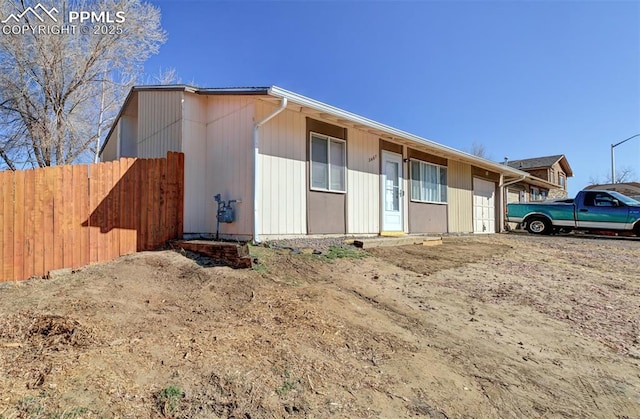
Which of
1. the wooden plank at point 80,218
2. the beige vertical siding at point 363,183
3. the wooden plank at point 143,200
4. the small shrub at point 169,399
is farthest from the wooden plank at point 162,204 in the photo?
the small shrub at point 169,399

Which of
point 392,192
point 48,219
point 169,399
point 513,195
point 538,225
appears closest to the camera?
point 169,399

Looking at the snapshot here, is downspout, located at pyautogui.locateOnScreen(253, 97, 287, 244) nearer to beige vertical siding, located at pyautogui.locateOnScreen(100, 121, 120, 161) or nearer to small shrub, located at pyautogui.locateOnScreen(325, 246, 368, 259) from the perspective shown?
small shrub, located at pyautogui.locateOnScreen(325, 246, 368, 259)

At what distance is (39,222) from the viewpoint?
5.27m

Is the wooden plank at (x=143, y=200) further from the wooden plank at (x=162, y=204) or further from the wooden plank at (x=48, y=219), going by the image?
the wooden plank at (x=48, y=219)

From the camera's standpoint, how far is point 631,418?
2.43m

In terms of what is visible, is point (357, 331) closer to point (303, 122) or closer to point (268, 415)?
point (268, 415)

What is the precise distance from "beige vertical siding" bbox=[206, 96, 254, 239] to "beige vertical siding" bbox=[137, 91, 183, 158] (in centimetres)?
63

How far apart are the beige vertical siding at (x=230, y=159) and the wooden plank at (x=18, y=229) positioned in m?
2.89

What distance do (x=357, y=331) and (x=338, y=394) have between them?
105 cm

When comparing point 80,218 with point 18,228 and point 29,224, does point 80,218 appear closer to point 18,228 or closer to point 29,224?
point 29,224

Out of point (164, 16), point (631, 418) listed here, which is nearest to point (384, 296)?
point (631, 418)

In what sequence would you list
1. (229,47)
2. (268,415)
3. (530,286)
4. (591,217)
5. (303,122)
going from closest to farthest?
(268,415) < (530,286) < (303,122) < (229,47) < (591,217)

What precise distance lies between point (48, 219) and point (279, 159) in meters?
3.88

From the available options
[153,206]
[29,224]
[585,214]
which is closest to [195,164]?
[153,206]
